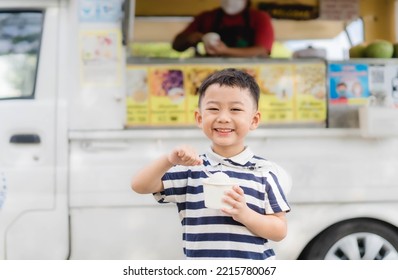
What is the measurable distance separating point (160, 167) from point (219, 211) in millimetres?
242

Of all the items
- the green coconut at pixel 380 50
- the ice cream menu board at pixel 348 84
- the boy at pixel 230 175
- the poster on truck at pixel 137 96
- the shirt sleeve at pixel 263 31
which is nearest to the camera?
the boy at pixel 230 175

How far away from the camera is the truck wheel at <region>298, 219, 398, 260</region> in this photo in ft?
10.1

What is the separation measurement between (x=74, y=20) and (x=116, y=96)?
47 cm

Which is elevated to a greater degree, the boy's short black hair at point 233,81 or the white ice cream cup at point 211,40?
the white ice cream cup at point 211,40

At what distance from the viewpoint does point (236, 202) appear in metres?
1.70

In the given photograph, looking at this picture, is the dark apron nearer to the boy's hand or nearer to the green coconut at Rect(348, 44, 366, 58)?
the green coconut at Rect(348, 44, 366, 58)

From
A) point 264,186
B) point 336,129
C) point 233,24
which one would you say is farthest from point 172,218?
point 233,24

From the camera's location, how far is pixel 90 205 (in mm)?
2945

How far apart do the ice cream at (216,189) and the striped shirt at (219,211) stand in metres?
0.10

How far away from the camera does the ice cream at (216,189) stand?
1.70 meters

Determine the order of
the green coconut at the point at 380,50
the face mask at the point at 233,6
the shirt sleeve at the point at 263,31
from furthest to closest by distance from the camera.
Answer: the face mask at the point at 233,6 → the shirt sleeve at the point at 263,31 → the green coconut at the point at 380,50

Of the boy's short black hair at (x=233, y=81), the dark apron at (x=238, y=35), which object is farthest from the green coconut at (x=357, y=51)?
the boy's short black hair at (x=233, y=81)

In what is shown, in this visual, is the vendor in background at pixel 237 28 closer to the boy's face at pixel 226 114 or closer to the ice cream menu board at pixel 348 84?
the ice cream menu board at pixel 348 84
